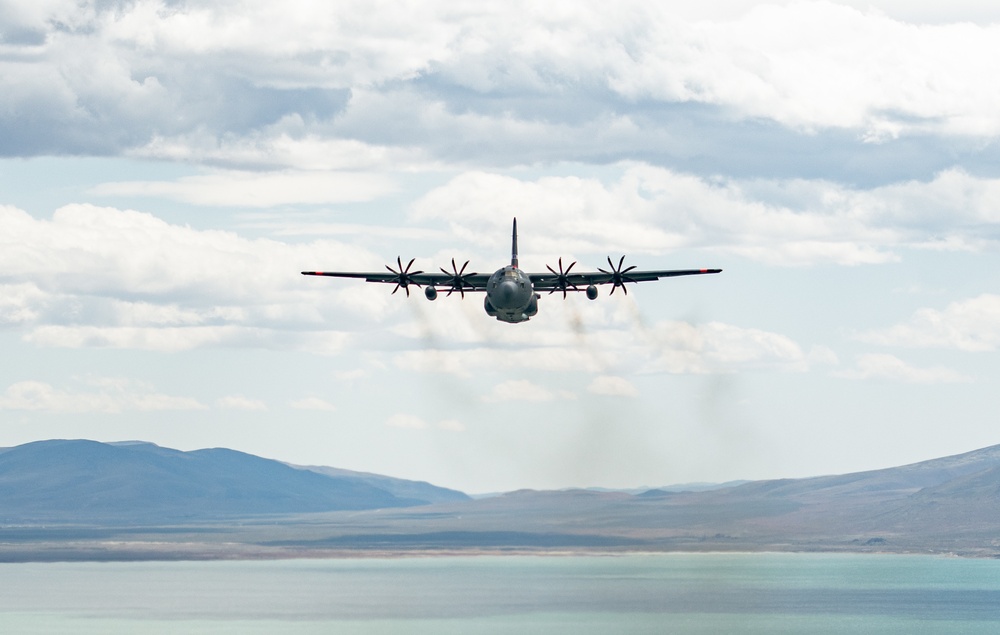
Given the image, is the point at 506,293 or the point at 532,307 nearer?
the point at 506,293

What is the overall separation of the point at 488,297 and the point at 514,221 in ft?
87.9

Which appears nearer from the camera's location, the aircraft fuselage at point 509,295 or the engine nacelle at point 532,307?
the aircraft fuselage at point 509,295

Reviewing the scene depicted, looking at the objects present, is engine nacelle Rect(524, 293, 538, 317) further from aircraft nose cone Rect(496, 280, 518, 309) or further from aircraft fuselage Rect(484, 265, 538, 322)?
aircraft nose cone Rect(496, 280, 518, 309)

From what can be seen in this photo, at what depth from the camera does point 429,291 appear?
155m

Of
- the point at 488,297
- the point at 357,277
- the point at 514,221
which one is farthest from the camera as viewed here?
the point at 514,221

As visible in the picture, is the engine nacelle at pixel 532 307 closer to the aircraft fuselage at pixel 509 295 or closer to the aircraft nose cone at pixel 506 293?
the aircraft fuselage at pixel 509 295

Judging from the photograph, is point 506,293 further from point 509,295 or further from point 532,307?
point 532,307

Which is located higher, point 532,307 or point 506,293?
point 506,293

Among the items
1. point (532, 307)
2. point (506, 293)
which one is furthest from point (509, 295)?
point (532, 307)

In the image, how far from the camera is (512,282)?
500 feet

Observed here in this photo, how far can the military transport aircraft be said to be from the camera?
502 feet

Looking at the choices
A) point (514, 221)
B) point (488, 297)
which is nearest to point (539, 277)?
point (488, 297)

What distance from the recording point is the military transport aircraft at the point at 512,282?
15288 centimetres

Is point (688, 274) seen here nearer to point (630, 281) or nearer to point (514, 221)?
point (630, 281)
